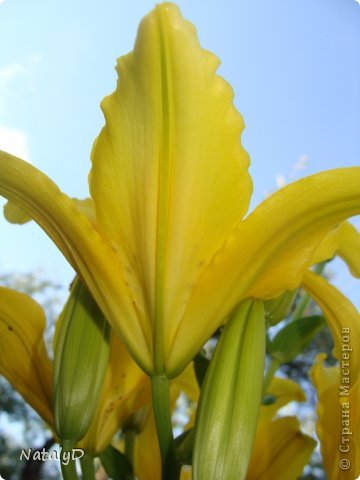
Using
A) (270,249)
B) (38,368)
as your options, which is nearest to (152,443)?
(38,368)

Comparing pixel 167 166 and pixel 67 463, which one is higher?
pixel 167 166

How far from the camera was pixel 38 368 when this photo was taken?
38 centimetres

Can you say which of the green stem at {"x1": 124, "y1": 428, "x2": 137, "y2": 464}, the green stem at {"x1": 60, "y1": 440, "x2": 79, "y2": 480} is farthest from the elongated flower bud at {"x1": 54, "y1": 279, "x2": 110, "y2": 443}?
the green stem at {"x1": 124, "y1": 428, "x2": 137, "y2": 464}

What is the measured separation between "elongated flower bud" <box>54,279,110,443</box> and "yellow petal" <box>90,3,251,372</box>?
5 centimetres

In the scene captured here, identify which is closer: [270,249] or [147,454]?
[270,249]

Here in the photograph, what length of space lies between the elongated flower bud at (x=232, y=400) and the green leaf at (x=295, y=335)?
14cm

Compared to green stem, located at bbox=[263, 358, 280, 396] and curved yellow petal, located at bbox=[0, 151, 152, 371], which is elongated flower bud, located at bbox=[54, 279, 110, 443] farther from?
green stem, located at bbox=[263, 358, 280, 396]

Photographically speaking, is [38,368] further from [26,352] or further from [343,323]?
[343,323]

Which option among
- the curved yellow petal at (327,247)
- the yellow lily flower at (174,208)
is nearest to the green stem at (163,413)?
the yellow lily flower at (174,208)

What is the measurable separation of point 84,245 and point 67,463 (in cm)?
12

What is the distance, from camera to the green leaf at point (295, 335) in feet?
1.46

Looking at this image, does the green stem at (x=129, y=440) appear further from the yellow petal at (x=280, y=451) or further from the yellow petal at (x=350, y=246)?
the yellow petal at (x=350, y=246)

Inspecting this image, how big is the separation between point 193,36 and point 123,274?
0.40 ft

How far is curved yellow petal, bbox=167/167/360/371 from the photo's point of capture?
0.95ft
